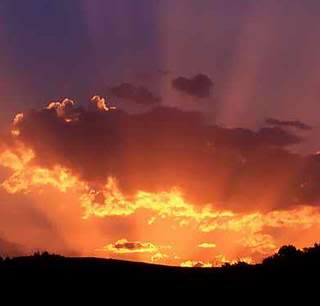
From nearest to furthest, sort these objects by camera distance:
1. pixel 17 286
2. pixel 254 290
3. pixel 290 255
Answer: pixel 17 286 < pixel 254 290 < pixel 290 255

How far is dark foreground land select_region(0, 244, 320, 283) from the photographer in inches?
1508

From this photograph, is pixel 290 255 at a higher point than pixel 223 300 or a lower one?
higher

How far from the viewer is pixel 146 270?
136ft

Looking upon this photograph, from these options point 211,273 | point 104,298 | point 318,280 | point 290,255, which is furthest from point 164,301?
point 290,255

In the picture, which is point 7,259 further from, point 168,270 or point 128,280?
point 168,270

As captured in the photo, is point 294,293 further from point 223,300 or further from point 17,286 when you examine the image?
point 17,286

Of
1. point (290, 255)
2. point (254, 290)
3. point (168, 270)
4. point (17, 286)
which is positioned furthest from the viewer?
point (290, 255)

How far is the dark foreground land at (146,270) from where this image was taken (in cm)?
3831

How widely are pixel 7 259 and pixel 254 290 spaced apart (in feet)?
46.6

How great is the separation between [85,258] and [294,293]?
12.8 m

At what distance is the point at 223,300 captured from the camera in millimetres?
37062

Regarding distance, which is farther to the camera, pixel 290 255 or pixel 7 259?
pixel 290 255

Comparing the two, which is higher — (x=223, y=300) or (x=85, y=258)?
(x=85, y=258)

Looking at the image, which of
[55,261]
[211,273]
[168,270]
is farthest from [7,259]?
[211,273]
